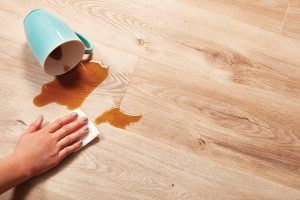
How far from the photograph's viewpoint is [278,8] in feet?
3.36

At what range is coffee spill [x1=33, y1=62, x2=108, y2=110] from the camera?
88 centimetres

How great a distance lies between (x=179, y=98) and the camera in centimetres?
91

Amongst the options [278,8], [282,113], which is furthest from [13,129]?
[278,8]

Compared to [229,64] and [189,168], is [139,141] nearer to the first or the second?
[189,168]

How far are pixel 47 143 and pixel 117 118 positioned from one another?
184mm

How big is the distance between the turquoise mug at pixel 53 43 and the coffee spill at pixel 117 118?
0.16 m

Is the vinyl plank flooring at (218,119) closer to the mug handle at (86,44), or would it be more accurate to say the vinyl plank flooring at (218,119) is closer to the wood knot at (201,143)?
the wood knot at (201,143)

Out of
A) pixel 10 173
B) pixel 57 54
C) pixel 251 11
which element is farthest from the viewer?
pixel 251 11

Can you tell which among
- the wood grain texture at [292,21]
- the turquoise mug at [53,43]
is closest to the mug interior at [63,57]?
the turquoise mug at [53,43]

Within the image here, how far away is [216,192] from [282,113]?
0.29 m

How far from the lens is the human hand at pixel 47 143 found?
78cm

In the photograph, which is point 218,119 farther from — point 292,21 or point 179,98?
point 292,21

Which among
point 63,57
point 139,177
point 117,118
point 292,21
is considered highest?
point 292,21

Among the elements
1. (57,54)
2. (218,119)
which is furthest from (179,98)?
(57,54)
